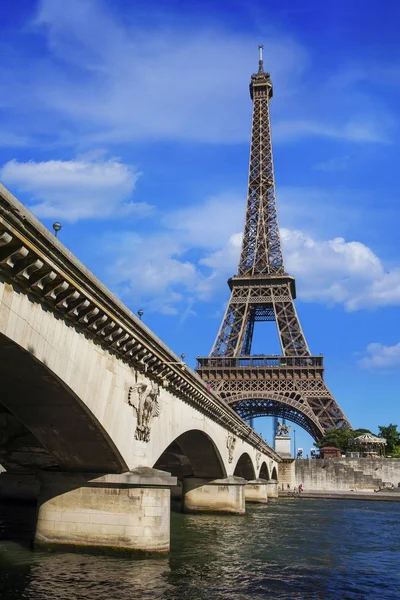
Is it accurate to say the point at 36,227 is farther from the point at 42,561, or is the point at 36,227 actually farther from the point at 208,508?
the point at 208,508

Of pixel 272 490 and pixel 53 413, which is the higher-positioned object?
pixel 53 413

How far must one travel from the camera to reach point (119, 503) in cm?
1712

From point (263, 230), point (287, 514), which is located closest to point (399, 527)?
point (287, 514)

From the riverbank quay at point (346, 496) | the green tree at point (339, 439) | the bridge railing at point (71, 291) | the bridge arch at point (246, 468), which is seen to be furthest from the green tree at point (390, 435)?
the bridge railing at point (71, 291)

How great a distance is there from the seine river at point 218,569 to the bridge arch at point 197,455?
4807mm

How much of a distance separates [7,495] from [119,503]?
23865 millimetres

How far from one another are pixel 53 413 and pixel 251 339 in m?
87.7

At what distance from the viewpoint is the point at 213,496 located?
3534 cm

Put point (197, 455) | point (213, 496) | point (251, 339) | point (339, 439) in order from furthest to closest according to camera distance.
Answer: point (251, 339) < point (339, 439) < point (213, 496) < point (197, 455)

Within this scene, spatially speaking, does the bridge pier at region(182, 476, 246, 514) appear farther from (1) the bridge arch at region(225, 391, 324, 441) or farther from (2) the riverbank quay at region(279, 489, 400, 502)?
(1) the bridge arch at region(225, 391, 324, 441)

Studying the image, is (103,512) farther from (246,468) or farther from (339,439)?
(339,439)

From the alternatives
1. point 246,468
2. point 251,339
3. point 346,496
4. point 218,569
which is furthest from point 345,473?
point 218,569

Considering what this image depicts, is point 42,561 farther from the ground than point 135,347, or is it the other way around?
point 135,347

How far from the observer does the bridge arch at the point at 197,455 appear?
31156mm
